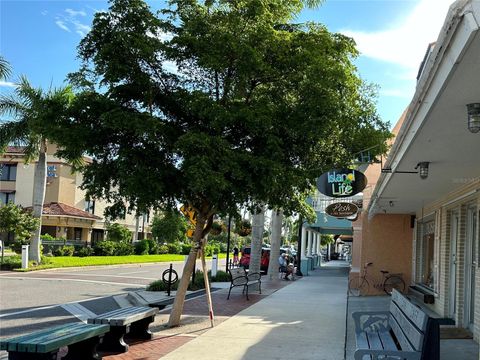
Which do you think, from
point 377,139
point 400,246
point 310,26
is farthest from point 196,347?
point 400,246

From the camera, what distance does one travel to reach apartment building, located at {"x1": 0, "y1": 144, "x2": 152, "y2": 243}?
4666cm

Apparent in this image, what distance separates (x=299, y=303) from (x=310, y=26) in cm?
744

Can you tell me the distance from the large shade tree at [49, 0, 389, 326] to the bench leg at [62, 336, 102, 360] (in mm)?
2596

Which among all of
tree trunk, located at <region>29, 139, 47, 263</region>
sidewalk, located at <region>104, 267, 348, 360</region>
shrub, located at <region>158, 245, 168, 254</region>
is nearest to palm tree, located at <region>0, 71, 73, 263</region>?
tree trunk, located at <region>29, 139, 47, 263</region>

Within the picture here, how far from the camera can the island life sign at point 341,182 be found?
9727mm

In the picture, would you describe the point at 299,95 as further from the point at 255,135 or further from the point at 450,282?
the point at 450,282

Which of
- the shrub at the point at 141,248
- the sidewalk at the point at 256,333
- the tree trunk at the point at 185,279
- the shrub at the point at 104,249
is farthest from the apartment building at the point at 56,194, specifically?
the tree trunk at the point at 185,279

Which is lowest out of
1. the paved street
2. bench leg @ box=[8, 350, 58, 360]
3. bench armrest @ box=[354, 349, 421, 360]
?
the paved street

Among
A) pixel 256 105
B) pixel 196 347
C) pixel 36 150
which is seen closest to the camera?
pixel 196 347

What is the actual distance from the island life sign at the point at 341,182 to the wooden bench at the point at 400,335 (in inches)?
92.2

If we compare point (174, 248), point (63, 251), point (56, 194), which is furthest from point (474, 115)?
point (174, 248)

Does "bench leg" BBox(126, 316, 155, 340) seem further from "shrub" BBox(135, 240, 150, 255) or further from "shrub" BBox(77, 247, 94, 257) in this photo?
"shrub" BBox(135, 240, 150, 255)

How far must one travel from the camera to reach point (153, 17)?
9383 millimetres

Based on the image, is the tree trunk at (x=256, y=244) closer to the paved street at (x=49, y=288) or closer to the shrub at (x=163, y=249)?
the paved street at (x=49, y=288)
